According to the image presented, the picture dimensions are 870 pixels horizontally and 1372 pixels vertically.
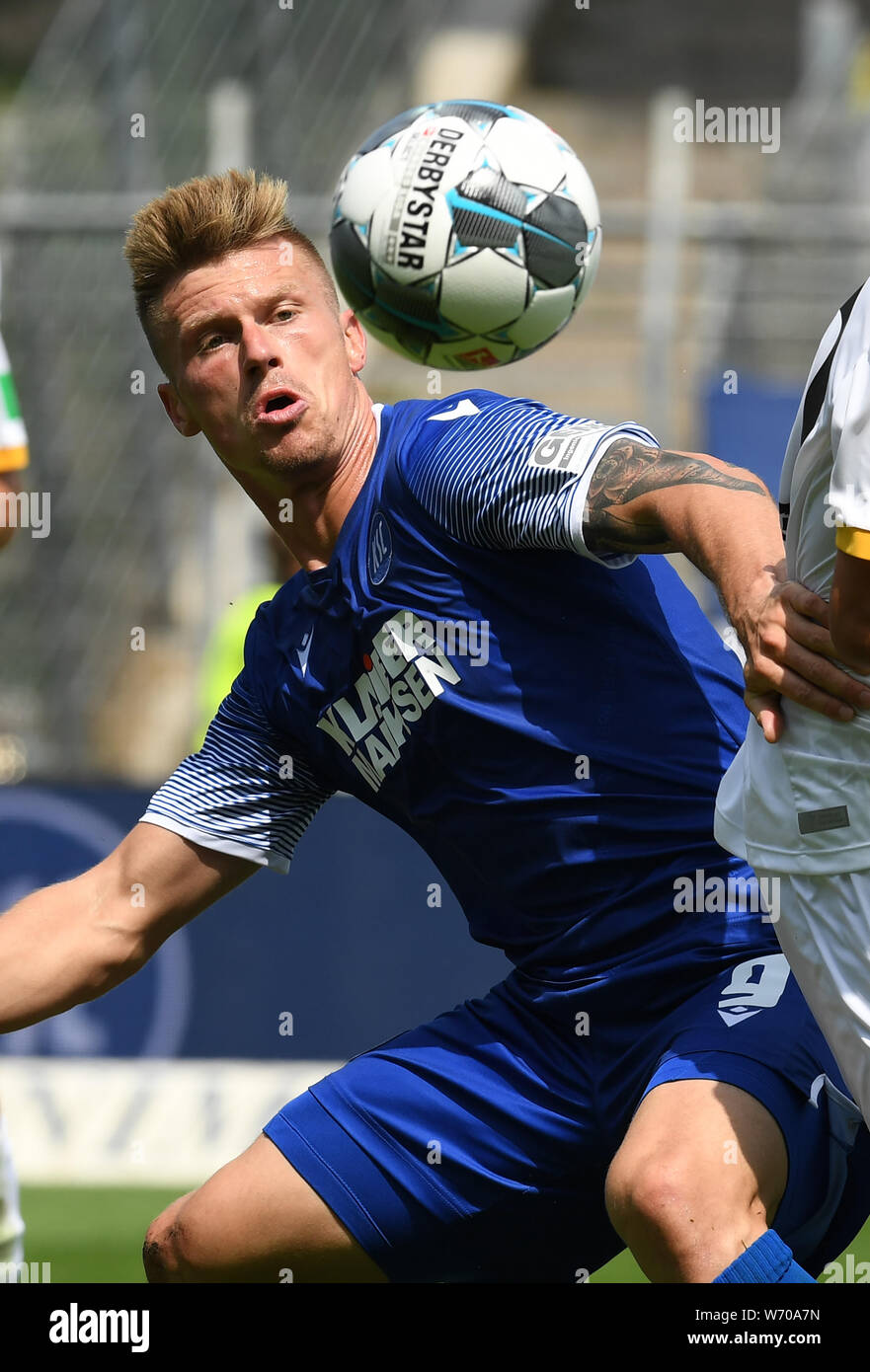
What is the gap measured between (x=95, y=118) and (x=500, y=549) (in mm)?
6130

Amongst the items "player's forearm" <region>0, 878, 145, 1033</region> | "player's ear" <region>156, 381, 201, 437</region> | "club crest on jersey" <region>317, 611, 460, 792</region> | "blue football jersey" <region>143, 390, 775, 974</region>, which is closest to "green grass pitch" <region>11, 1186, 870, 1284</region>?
"player's forearm" <region>0, 878, 145, 1033</region>

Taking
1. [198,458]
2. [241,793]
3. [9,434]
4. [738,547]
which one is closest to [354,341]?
[9,434]

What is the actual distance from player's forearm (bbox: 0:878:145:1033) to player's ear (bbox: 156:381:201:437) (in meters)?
1.07

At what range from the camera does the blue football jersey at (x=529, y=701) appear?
Result: 11.1 ft

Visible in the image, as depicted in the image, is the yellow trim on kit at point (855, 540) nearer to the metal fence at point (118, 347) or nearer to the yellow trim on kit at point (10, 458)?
the yellow trim on kit at point (10, 458)

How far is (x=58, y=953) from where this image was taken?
3.73 metres

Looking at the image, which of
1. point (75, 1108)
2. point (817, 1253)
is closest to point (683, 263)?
point (75, 1108)

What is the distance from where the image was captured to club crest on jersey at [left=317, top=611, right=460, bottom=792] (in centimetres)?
342

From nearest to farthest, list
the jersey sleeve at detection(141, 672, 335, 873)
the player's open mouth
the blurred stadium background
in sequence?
the player's open mouth, the jersey sleeve at detection(141, 672, 335, 873), the blurred stadium background

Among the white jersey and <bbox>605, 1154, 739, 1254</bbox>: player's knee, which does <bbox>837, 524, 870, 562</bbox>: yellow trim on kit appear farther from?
<bbox>605, 1154, 739, 1254</bbox>: player's knee

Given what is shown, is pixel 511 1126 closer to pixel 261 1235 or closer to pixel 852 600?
pixel 261 1235

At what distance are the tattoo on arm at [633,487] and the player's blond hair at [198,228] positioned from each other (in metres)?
1.05

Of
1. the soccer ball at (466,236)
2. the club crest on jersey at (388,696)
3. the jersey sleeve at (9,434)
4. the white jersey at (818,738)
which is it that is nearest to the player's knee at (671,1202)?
the white jersey at (818,738)

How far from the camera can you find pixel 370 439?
3.71 metres
